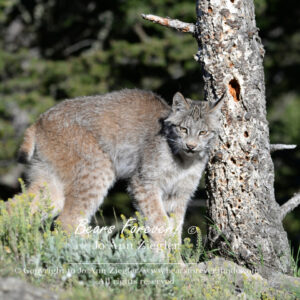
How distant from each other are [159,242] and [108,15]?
263 inches

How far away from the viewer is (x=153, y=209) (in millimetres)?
5570

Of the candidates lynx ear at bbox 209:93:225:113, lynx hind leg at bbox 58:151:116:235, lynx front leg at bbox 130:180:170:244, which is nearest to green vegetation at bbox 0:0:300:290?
lynx hind leg at bbox 58:151:116:235

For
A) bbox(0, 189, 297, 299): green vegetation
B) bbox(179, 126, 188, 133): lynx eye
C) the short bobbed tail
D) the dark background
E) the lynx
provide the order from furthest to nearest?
the dark background, the short bobbed tail, the lynx, bbox(179, 126, 188, 133): lynx eye, bbox(0, 189, 297, 299): green vegetation

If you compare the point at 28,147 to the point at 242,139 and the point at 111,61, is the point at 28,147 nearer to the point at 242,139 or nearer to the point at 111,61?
the point at 242,139

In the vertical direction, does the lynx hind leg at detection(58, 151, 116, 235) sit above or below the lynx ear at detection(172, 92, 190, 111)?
below

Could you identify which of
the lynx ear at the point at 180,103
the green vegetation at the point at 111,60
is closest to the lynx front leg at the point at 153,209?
the lynx ear at the point at 180,103

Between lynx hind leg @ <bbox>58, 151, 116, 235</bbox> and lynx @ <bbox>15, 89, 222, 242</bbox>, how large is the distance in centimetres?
1

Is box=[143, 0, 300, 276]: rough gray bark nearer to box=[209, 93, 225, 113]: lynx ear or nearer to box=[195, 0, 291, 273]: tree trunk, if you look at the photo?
box=[195, 0, 291, 273]: tree trunk

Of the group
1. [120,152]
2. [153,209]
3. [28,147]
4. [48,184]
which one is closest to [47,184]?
[48,184]

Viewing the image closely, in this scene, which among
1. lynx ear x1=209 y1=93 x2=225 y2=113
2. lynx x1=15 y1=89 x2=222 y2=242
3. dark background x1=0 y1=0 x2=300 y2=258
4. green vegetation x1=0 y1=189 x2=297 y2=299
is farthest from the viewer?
dark background x1=0 y1=0 x2=300 y2=258

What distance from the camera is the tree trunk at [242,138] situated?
16.8 ft

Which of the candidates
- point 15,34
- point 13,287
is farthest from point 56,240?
point 15,34

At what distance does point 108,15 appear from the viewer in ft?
35.2

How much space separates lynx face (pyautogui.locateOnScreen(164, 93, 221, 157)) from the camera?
520 centimetres
